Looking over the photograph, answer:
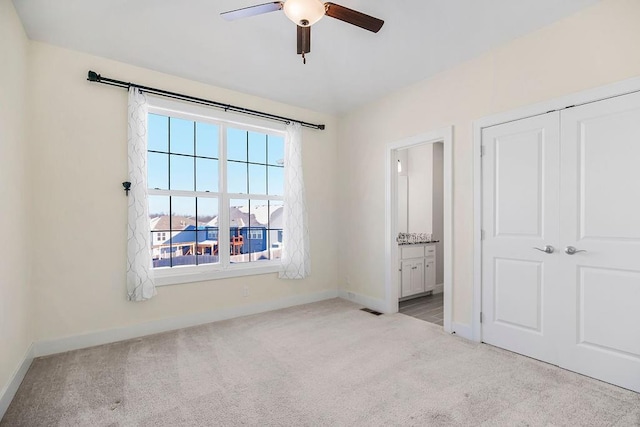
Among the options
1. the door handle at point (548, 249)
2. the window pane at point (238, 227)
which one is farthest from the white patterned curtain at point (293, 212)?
the door handle at point (548, 249)

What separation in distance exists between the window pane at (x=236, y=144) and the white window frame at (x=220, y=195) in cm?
6

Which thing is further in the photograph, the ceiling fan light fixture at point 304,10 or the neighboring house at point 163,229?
the neighboring house at point 163,229

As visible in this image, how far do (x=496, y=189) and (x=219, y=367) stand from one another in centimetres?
297

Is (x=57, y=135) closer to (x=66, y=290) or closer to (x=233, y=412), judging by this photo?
(x=66, y=290)

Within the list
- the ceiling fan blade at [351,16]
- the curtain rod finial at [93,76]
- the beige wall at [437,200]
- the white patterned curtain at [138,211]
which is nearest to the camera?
the ceiling fan blade at [351,16]

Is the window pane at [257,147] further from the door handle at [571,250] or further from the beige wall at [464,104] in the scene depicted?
the door handle at [571,250]

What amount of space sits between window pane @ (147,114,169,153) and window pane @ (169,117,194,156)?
0.06 m

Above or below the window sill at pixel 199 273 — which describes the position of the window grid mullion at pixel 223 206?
above

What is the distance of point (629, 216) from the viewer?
2240 mm

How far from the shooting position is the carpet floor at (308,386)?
194 cm

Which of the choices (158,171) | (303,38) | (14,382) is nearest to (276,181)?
(158,171)

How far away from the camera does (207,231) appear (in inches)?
150

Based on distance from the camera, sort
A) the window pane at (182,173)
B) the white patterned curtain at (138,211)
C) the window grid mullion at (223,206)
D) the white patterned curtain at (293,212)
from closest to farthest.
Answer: the white patterned curtain at (138,211)
the window pane at (182,173)
the window grid mullion at (223,206)
the white patterned curtain at (293,212)

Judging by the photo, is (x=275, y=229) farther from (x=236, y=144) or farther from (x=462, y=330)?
(x=462, y=330)
